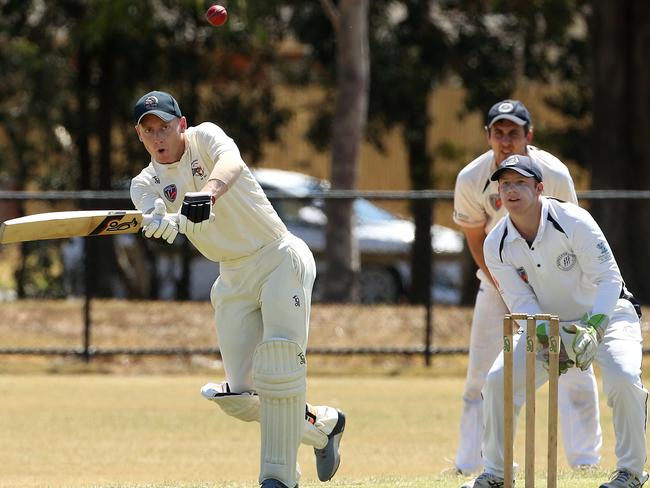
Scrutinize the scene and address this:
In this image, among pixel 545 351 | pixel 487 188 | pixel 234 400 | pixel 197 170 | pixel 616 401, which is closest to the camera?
pixel 545 351

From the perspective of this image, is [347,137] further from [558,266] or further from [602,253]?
[602,253]

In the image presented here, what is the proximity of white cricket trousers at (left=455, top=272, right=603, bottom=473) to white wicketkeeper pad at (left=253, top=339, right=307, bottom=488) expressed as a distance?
1596 millimetres

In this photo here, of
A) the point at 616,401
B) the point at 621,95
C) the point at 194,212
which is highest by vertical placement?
the point at 621,95

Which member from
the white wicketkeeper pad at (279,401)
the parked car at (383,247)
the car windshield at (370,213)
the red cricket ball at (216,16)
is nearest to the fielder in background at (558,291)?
the white wicketkeeper pad at (279,401)

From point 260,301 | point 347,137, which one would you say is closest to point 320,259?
point 347,137

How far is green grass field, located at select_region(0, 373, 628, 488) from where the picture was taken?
7758mm

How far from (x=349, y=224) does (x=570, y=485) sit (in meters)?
7.93

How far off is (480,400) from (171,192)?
2298 mm

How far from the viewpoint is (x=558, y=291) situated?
20.2 feet

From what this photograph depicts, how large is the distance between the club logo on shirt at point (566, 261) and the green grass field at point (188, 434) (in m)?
1.00

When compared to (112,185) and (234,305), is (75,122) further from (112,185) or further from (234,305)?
(234,305)

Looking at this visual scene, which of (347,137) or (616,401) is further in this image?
(347,137)

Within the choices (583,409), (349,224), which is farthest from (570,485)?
(349,224)

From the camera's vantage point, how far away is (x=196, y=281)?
13.9 metres
